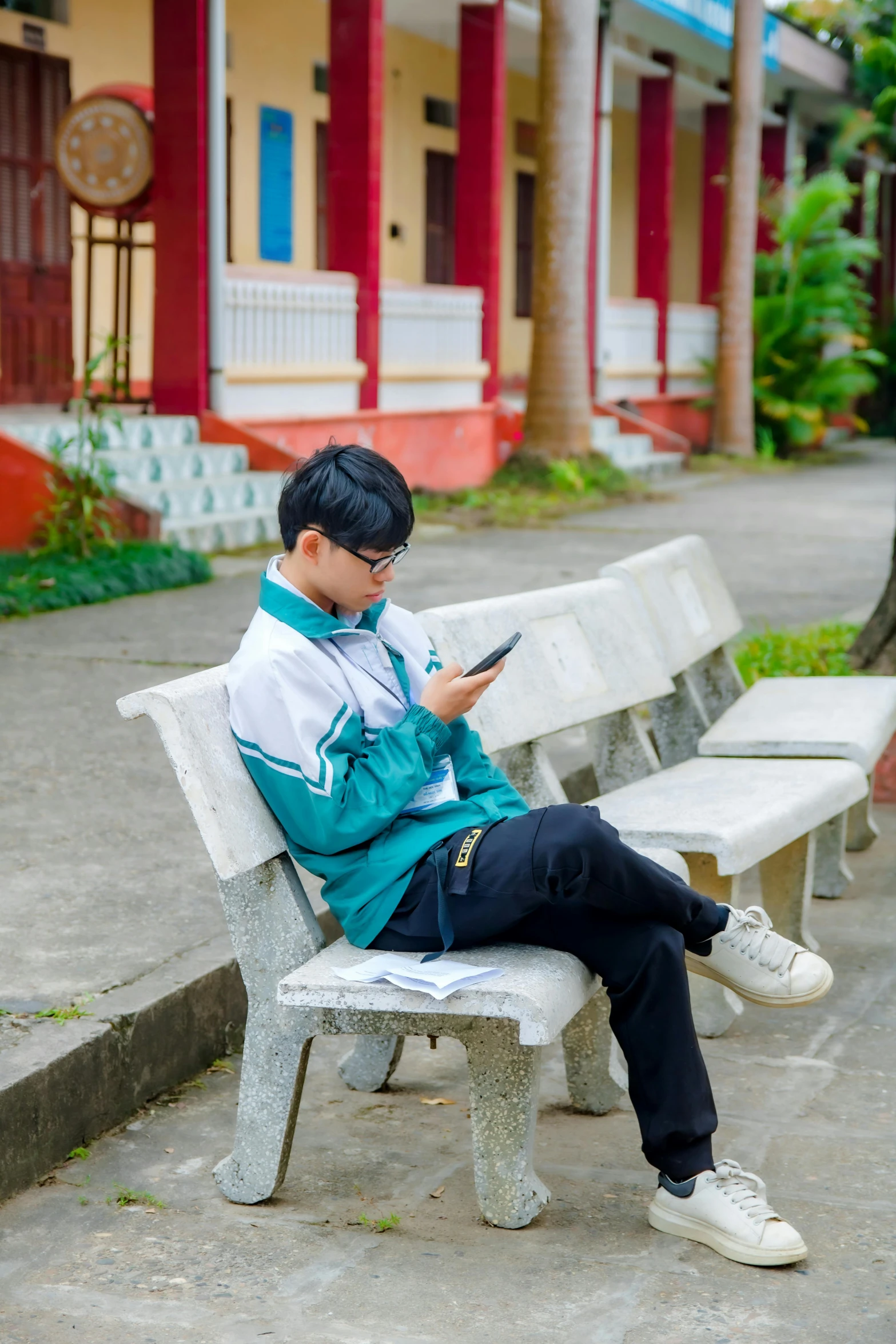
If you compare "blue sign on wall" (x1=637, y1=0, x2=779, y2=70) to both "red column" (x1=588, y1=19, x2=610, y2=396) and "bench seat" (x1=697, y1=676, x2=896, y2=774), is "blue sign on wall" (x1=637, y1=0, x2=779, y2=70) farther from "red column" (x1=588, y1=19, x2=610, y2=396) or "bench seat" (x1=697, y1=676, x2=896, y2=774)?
"bench seat" (x1=697, y1=676, x2=896, y2=774)

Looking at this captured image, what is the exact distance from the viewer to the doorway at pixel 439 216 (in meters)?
17.9

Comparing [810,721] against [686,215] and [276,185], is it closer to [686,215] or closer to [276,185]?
[276,185]

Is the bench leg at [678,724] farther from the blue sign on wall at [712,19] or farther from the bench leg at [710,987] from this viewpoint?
the blue sign on wall at [712,19]

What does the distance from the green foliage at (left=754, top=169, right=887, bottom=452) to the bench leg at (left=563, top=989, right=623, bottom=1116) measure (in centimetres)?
1559

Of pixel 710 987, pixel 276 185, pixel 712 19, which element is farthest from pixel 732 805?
pixel 712 19

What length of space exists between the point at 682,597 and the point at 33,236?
28.4ft

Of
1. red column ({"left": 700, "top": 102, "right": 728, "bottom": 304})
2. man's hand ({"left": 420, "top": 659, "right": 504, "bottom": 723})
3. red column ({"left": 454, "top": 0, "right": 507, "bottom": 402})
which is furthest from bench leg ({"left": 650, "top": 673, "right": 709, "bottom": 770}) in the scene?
red column ({"left": 700, "top": 102, "right": 728, "bottom": 304})

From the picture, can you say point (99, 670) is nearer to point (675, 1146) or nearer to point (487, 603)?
point (487, 603)

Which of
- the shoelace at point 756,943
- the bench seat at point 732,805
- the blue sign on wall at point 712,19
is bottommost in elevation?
the shoelace at point 756,943

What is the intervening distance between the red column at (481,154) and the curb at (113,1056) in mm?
11518

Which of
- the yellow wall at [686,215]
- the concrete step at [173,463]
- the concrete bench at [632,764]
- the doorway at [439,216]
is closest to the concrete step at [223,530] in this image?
the concrete step at [173,463]

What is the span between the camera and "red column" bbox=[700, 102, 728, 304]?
20.7 metres

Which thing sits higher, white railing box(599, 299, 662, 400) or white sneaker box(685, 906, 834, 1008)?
white railing box(599, 299, 662, 400)

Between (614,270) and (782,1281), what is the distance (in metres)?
21.7
